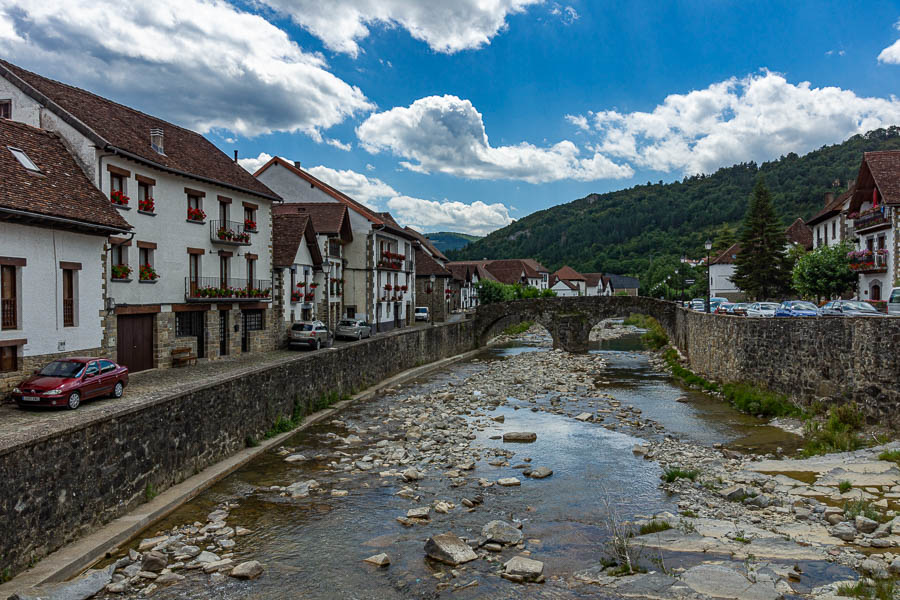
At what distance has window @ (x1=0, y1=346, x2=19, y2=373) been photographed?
17.3 m

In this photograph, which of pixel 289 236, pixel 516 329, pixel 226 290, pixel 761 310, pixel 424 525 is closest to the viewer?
pixel 424 525

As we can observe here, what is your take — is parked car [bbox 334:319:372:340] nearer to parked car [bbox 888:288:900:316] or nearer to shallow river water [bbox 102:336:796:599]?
shallow river water [bbox 102:336:796:599]

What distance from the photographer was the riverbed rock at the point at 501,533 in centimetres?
1191

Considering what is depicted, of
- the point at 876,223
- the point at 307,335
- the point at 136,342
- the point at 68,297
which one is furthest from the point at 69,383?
the point at 876,223

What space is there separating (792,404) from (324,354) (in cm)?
1885

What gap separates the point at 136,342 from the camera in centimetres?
2506

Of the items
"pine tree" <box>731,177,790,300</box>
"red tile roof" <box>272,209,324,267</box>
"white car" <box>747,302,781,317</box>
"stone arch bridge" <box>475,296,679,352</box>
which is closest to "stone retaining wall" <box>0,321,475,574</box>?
"red tile roof" <box>272,209,324,267</box>

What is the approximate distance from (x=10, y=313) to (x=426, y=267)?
48145mm

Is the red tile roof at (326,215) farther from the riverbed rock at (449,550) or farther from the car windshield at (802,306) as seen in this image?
the riverbed rock at (449,550)

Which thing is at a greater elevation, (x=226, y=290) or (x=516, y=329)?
(x=226, y=290)

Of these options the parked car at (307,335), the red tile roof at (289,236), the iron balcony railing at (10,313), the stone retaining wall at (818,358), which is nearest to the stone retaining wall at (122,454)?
the iron balcony railing at (10,313)

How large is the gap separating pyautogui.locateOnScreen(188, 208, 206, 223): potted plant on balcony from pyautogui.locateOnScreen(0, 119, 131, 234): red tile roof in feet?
21.1

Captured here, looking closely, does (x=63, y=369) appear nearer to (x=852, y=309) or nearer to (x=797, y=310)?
(x=852, y=309)

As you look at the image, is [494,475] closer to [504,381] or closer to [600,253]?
[504,381]
